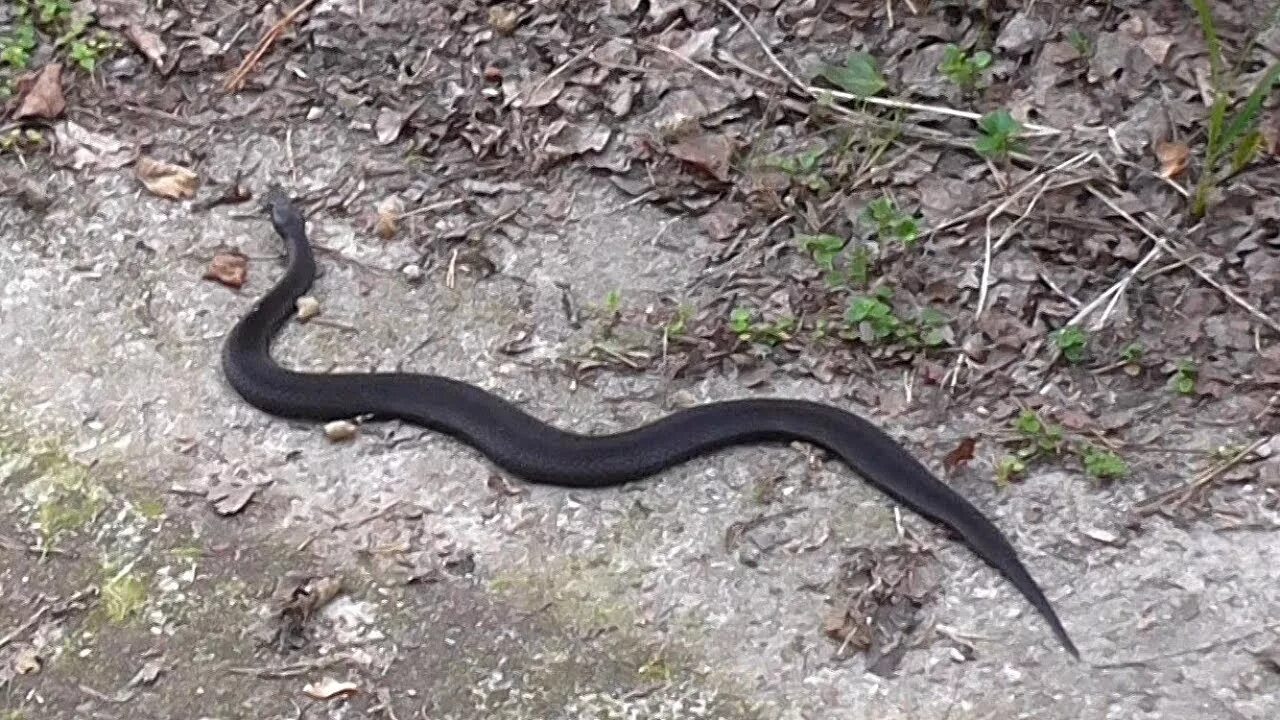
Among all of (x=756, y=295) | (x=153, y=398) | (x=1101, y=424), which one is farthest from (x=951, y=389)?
(x=153, y=398)

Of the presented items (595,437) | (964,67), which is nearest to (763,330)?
(595,437)

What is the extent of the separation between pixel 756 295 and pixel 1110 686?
1.70m

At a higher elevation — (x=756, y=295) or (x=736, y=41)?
(x=736, y=41)

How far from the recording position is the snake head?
5.02 metres

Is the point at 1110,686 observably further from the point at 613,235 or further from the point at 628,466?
the point at 613,235

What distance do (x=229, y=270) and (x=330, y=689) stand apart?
1.85 m

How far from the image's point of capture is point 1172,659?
355cm

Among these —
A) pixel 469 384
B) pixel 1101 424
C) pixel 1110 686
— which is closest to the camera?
pixel 1110 686

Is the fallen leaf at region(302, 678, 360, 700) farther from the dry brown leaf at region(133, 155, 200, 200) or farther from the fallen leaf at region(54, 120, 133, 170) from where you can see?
the fallen leaf at region(54, 120, 133, 170)

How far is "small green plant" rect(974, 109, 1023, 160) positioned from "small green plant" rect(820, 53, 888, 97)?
0.40 metres

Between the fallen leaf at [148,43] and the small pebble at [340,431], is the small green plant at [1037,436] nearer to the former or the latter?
the small pebble at [340,431]

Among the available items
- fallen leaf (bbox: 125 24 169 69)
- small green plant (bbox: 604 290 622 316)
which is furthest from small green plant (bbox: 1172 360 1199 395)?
fallen leaf (bbox: 125 24 169 69)

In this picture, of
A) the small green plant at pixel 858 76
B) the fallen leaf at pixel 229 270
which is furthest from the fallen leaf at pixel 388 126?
the small green plant at pixel 858 76

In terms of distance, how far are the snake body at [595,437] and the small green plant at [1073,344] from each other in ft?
2.00
